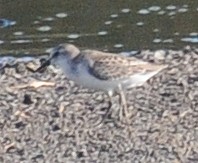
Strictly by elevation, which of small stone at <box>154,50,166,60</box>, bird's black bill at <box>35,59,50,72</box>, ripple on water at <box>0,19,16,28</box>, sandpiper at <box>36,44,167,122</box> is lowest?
ripple on water at <box>0,19,16,28</box>

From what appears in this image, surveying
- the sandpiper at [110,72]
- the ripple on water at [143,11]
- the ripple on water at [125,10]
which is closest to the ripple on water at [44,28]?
the ripple on water at [125,10]

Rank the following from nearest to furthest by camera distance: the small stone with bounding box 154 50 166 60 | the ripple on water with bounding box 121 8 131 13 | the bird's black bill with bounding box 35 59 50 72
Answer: the bird's black bill with bounding box 35 59 50 72
the small stone with bounding box 154 50 166 60
the ripple on water with bounding box 121 8 131 13

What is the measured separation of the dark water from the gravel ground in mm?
2401

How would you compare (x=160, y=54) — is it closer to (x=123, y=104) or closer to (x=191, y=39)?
(x=191, y=39)

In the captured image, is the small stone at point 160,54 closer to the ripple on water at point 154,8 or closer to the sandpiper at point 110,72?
the sandpiper at point 110,72

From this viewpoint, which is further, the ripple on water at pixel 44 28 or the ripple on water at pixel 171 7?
the ripple on water at pixel 171 7

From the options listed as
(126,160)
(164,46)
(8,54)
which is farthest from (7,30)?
(126,160)

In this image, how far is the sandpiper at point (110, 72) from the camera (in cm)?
1044

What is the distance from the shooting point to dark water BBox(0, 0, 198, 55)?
1449 cm

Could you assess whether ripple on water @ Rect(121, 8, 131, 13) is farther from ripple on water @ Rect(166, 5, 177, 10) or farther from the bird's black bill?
the bird's black bill

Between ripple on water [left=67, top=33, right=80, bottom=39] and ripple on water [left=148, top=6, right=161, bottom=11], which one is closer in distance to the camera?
ripple on water [left=67, top=33, right=80, bottom=39]

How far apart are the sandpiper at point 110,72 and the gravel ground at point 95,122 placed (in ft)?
0.91

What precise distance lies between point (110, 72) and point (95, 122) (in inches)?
19.7

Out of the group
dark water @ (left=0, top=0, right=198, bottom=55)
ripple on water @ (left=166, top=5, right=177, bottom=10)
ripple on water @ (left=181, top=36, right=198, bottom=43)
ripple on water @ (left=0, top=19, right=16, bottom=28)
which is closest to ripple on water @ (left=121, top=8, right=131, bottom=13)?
dark water @ (left=0, top=0, right=198, bottom=55)
